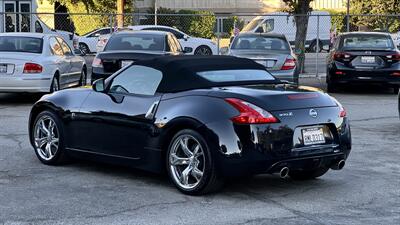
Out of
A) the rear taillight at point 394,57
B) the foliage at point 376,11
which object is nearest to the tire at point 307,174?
the rear taillight at point 394,57

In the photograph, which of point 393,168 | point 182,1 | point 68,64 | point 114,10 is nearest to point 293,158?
point 393,168

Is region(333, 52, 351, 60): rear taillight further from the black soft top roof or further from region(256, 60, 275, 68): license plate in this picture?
the black soft top roof

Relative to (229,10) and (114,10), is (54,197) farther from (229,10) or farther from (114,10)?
(229,10)

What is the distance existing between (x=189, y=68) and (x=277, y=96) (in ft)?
3.60

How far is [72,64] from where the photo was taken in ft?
54.5

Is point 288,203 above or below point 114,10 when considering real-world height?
below

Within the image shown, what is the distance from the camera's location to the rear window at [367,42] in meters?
17.5

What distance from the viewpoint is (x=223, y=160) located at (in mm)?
6719

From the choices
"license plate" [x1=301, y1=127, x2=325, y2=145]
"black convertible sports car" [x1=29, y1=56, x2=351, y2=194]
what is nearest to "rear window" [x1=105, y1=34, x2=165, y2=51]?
"black convertible sports car" [x1=29, y1=56, x2=351, y2=194]

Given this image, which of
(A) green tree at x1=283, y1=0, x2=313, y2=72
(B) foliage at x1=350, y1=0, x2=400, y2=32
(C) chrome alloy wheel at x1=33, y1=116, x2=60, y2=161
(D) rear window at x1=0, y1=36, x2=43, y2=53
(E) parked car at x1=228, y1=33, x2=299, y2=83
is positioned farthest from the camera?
(B) foliage at x1=350, y1=0, x2=400, y2=32

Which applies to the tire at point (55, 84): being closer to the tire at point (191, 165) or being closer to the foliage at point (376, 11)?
the tire at point (191, 165)

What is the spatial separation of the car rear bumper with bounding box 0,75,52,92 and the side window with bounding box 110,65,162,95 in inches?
270

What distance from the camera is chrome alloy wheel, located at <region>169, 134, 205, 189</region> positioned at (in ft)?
23.0

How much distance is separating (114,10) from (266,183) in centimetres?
3464
